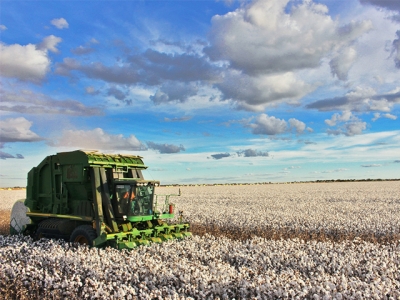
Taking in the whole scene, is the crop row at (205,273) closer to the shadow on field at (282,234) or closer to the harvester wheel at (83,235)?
the harvester wheel at (83,235)

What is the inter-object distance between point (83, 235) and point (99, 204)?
1.17 metres

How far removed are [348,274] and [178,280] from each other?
4.32 metres

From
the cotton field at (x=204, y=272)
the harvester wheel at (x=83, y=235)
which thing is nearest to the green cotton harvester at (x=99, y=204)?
the harvester wheel at (x=83, y=235)

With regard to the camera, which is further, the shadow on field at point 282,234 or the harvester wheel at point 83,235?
the shadow on field at point 282,234

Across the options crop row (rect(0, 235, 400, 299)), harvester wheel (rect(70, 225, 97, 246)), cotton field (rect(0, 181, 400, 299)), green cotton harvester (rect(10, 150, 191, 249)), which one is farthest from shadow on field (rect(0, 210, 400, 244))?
harvester wheel (rect(70, 225, 97, 246))

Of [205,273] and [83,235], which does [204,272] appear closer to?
[205,273]

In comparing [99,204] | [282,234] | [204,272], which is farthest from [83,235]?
[282,234]

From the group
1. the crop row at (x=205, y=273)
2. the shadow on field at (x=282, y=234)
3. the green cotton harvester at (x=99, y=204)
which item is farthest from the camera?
the shadow on field at (x=282, y=234)

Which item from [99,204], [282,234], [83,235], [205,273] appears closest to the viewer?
[205,273]

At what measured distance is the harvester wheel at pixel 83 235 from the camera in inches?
507

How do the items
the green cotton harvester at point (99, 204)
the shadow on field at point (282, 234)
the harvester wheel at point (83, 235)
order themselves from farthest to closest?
the shadow on field at point (282, 234) → the green cotton harvester at point (99, 204) → the harvester wheel at point (83, 235)

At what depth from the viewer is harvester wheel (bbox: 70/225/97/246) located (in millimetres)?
12883

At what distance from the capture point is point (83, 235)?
1321cm

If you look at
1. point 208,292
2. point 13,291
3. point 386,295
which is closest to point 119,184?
point 13,291
